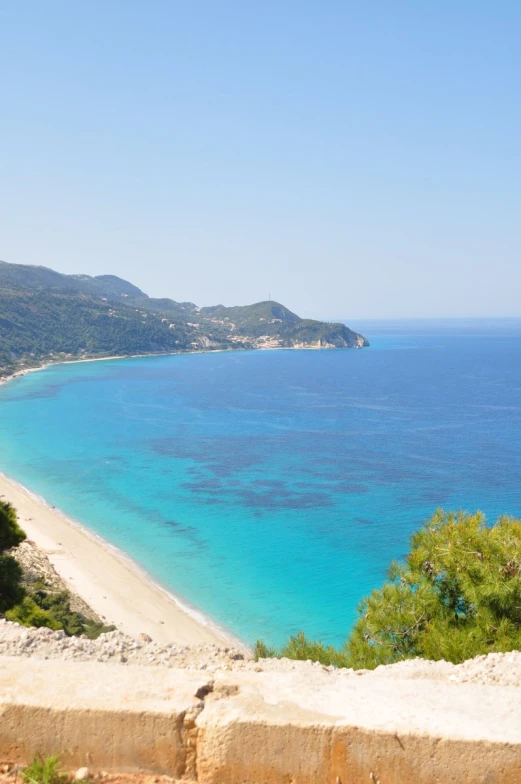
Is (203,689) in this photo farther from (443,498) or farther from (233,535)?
(443,498)

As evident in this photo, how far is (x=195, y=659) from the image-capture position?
24.6ft

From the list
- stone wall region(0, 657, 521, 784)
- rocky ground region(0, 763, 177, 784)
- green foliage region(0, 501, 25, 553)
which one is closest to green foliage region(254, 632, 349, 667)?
stone wall region(0, 657, 521, 784)

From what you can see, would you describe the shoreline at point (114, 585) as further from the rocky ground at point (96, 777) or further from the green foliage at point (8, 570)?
the rocky ground at point (96, 777)

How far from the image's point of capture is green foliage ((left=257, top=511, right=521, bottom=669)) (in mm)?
8617

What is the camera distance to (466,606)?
31.1 ft

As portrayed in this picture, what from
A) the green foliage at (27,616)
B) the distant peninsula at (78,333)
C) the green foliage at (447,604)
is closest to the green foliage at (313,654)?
the green foliage at (447,604)

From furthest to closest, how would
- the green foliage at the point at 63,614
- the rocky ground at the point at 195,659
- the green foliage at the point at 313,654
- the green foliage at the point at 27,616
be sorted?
the green foliage at the point at 63,614 < the green foliage at the point at 27,616 < the green foliage at the point at 313,654 < the rocky ground at the point at 195,659

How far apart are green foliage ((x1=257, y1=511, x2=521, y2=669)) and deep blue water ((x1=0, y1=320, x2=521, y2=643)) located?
16135 mm

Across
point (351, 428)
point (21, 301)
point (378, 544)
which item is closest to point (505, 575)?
point (378, 544)

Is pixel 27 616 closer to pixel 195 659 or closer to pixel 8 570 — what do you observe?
pixel 8 570

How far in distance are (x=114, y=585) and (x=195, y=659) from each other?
2392cm

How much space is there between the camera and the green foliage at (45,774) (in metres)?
4.82

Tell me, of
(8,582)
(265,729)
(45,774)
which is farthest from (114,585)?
(265,729)

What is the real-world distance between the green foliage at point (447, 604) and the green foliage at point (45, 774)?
17.9ft
